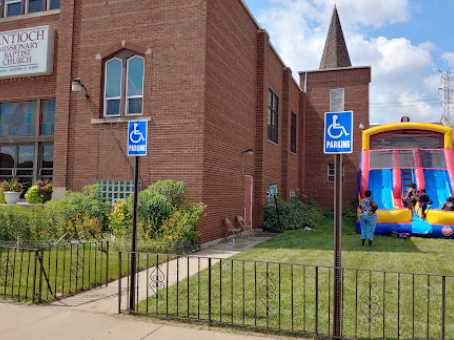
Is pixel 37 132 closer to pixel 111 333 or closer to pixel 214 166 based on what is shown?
pixel 214 166

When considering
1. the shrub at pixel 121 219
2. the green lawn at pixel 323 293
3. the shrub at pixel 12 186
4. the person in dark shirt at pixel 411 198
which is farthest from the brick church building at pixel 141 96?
the person in dark shirt at pixel 411 198

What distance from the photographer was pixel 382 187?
1656 centimetres

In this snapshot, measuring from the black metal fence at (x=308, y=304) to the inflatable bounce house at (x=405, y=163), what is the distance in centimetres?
742

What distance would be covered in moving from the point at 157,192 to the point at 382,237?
297 inches

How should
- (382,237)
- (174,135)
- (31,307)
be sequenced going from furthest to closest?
1. (382,237)
2. (174,135)
3. (31,307)

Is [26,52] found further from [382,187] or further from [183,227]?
[382,187]

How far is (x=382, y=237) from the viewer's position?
44.6ft

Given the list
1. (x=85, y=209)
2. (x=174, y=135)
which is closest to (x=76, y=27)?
(x=174, y=135)

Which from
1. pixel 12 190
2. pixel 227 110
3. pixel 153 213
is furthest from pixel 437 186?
pixel 12 190

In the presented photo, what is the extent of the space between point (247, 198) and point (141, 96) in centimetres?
614

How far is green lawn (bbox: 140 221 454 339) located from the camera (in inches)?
210

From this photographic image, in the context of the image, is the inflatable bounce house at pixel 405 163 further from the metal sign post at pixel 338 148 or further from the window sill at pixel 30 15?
the window sill at pixel 30 15

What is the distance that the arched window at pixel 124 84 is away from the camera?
13398mm

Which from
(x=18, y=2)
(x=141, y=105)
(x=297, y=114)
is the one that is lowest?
(x=141, y=105)
